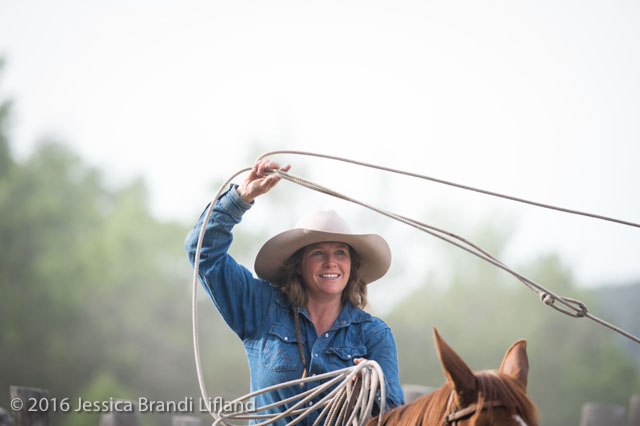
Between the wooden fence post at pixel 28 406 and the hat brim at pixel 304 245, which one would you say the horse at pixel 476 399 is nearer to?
the hat brim at pixel 304 245

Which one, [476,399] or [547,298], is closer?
[476,399]

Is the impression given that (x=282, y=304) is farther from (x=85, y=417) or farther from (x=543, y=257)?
(x=543, y=257)

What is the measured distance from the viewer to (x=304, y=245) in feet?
9.82

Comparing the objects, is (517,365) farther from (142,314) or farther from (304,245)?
(142,314)

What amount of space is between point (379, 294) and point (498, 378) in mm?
28189

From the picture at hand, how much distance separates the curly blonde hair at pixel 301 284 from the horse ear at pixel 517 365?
1145mm

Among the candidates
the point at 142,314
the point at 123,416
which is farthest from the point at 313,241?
the point at 142,314

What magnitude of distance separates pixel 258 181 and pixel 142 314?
2431 cm

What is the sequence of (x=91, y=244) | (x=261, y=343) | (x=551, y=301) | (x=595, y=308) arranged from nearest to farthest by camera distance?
(x=551, y=301) → (x=261, y=343) → (x=91, y=244) → (x=595, y=308)

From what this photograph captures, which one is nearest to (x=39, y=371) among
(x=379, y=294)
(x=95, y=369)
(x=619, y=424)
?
(x=95, y=369)

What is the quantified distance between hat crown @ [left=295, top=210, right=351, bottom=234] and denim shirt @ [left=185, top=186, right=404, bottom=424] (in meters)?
0.30

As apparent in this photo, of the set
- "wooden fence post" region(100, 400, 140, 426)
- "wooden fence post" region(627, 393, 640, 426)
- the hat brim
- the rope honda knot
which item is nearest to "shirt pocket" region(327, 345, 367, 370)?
the hat brim

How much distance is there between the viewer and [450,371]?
5.29 feet

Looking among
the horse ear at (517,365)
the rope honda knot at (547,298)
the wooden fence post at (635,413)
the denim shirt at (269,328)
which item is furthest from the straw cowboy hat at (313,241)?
the wooden fence post at (635,413)
